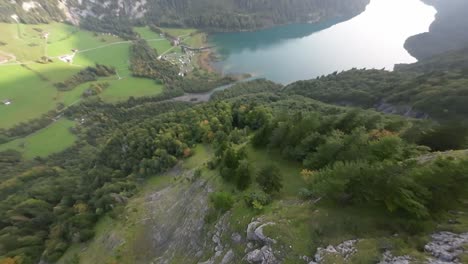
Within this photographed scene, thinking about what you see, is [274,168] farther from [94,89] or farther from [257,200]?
[94,89]

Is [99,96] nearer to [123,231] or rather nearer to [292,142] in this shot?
[123,231]

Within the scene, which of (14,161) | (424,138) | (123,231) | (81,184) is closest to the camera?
(424,138)

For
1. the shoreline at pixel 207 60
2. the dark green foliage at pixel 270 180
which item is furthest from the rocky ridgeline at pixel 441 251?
the shoreline at pixel 207 60

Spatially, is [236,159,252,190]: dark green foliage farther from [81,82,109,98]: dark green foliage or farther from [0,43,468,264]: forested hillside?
[81,82,109,98]: dark green foliage

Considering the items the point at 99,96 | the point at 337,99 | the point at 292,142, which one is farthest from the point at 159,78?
the point at 292,142

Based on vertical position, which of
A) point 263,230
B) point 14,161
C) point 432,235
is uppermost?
point 432,235

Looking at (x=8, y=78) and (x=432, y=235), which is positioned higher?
(x=432, y=235)

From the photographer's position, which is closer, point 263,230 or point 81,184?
point 263,230
